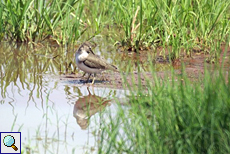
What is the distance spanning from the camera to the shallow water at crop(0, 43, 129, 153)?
19.0 feet

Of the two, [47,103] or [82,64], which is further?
[82,64]

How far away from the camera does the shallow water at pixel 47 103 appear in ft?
19.0

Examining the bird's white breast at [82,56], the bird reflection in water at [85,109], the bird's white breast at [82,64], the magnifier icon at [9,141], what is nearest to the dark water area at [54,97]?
the bird reflection in water at [85,109]

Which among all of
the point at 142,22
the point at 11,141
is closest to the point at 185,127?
the point at 11,141

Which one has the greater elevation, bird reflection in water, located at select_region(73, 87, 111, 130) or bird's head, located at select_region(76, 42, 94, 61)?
bird's head, located at select_region(76, 42, 94, 61)

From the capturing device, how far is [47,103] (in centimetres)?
700

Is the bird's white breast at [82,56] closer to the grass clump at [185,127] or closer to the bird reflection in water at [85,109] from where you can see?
the bird reflection in water at [85,109]

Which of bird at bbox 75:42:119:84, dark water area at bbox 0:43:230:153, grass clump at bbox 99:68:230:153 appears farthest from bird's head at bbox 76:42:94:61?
grass clump at bbox 99:68:230:153

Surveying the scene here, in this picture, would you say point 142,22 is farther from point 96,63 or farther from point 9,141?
point 9,141

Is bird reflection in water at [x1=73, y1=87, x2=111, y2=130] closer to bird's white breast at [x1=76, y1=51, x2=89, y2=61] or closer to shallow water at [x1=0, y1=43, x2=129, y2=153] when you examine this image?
A: shallow water at [x1=0, y1=43, x2=129, y2=153]

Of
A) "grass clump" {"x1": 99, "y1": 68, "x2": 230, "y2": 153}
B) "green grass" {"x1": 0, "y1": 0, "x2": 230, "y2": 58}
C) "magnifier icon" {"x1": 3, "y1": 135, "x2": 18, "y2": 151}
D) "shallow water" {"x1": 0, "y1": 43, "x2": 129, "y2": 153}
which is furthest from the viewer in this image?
"green grass" {"x1": 0, "y1": 0, "x2": 230, "y2": 58}

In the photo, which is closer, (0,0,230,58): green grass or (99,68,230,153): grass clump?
(99,68,230,153): grass clump

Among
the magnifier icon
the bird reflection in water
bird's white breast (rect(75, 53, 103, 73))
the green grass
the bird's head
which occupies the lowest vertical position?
the magnifier icon

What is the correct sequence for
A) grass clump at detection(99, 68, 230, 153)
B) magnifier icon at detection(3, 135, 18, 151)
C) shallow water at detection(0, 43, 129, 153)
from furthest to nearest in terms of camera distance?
shallow water at detection(0, 43, 129, 153), magnifier icon at detection(3, 135, 18, 151), grass clump at detection(99, 68, 230, 153)
